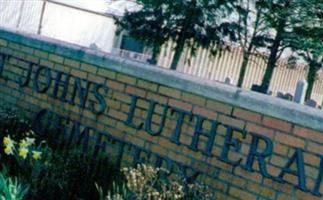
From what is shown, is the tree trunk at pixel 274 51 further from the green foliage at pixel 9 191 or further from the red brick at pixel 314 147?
the green foliage at pixel 9 191

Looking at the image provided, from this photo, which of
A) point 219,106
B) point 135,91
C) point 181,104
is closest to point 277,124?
point 219,106

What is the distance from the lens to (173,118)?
4.51m

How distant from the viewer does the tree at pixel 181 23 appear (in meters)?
11.6

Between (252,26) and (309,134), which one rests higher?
(252,26)

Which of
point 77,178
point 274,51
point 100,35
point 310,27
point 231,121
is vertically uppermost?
point 310,27

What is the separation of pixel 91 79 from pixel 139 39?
7.72 metres

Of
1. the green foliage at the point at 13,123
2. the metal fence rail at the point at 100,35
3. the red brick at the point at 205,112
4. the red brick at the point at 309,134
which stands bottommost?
the green foliage at the point at 13,123

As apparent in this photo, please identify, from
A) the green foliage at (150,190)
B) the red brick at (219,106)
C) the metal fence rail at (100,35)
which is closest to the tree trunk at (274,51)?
the metal fence rail at (100,35)

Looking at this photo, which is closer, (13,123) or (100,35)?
(13,123)

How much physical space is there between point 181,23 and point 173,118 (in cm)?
787

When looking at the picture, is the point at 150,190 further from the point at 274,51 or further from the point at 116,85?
the point at 274,51

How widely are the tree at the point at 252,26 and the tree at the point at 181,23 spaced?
24 cm

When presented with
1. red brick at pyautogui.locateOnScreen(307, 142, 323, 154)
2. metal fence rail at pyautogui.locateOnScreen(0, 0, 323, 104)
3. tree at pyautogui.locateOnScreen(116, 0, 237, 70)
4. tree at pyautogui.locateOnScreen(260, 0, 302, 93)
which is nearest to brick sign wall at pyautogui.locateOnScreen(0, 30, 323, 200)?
red brick at pyautogui.locateOnScreen(307, 142, 323, 154)

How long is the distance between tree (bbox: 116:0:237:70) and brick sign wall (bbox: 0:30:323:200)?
21.0ft
